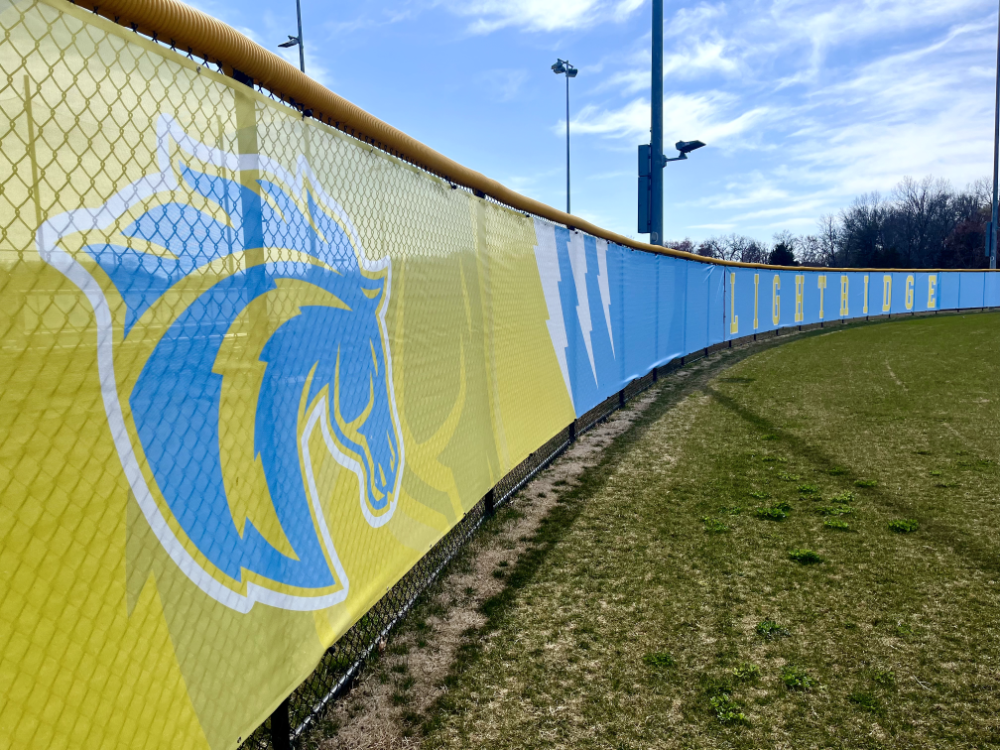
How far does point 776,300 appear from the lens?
1906 centimetres

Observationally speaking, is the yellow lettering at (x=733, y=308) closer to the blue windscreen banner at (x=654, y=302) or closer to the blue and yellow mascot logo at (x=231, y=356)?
the blue windscreen banner at (x=654, y=302)

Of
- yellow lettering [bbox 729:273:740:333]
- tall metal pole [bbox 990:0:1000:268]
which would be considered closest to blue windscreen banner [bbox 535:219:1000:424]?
yellow lettering [bbox 729:273:740:333]

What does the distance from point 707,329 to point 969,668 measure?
1238cm

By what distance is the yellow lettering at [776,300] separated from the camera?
61.6 ft

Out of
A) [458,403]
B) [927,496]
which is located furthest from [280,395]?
[927,496]

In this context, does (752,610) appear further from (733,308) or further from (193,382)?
(733,308)

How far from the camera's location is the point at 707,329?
48.3 ft

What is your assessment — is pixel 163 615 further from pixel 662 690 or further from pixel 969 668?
pixel 969 668

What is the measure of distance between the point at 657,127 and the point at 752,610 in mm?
9244

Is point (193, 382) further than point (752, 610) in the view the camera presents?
No

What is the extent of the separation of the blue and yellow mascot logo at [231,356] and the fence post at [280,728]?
338mm

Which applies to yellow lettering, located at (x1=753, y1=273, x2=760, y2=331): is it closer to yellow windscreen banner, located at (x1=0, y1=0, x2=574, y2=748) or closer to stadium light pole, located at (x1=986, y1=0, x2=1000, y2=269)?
yellow windscreen banner, located at (x1=0, y1=0, x2=574, y2=748)

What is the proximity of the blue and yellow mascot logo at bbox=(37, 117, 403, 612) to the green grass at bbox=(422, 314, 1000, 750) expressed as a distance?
989 mm

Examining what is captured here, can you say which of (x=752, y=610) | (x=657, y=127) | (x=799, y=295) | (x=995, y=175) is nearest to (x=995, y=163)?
(x=995, y=175)
